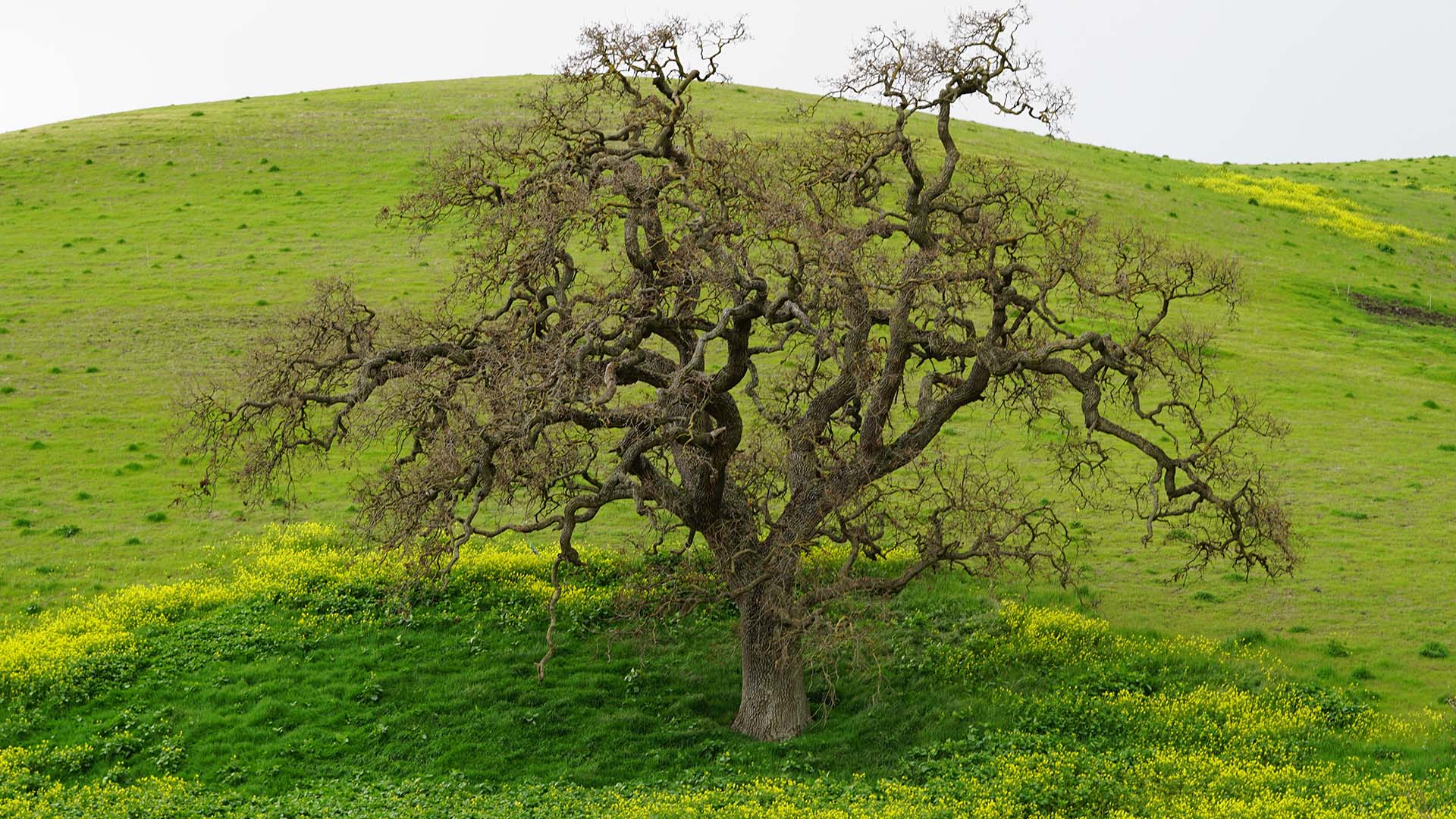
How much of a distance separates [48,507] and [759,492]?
17.9m

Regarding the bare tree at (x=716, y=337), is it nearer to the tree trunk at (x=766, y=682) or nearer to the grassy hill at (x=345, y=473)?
the tree trunk at (x=766, y=682)

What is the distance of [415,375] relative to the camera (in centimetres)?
1795

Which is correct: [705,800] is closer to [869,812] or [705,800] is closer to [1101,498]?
[869,812]

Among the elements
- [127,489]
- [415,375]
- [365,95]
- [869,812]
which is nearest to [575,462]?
Result: [415,375]

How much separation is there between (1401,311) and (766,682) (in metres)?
40.9

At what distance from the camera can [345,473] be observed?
111ft

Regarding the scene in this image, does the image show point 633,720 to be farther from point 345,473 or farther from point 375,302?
point 375,302

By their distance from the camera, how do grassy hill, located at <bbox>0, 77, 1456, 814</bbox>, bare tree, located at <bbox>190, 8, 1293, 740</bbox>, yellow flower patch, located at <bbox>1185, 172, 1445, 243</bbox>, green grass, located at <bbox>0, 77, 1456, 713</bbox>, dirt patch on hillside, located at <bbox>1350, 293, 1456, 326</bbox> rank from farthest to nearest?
1. yellow flower patch, located at <bbox>1185, 172, 1445, 243</bbox>
2. dirt patch on hillside, located at <bbox>1350, 293, 1456, 326</bbox>
3. green grass, located at <bbox>0, 77, 1456, 713</bbox>
4. grassy hill, located at <bbox>0, 77, 1456, 814</bbox>
5. bare tree, located at <bbox>190, 8, 1293, 740</bbox>

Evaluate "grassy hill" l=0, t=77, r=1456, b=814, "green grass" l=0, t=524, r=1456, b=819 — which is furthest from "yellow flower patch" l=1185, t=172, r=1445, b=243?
"green grass" l=0, t=524, r=1456, b=819

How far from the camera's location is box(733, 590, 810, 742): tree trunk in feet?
67.1

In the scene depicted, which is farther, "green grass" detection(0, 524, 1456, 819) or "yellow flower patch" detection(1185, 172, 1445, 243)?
"yellow flower patch" detection(1185, 172, 1445, 243)

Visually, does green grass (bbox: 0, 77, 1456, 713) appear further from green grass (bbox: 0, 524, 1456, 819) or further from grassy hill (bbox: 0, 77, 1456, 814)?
green grass (bbox: 0, 524, 1456, 819)

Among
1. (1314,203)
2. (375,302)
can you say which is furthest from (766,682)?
(1314,203)

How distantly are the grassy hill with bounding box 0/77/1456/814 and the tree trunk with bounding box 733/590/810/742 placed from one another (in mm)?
572
